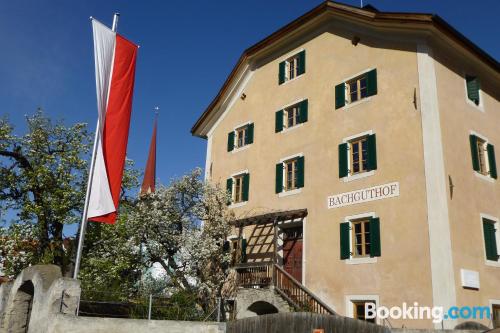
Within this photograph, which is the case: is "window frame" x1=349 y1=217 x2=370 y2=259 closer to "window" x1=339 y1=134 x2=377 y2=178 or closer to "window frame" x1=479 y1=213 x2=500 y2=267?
"window" x1=339 y1=134 x2=377 y2=178

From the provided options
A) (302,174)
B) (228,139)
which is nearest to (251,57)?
(228,139)

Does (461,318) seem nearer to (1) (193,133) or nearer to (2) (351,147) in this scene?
(2) (351,147)

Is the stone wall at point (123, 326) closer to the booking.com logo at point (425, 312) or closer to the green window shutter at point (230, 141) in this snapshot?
the booking.com logo at point (425, 312)

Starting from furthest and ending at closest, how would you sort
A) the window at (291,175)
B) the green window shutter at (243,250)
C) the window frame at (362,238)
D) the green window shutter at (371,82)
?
the green window shutter at (243,250)
the window at (291,175)
the green window shutter at (371,82)
the window frame at (362,238)

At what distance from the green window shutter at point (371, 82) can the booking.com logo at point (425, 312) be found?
23.1 ft

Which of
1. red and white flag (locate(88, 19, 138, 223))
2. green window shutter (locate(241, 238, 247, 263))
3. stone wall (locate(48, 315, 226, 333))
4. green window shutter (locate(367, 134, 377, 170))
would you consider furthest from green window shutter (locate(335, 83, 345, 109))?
stone wall (locate(48, 315, 226, 333))

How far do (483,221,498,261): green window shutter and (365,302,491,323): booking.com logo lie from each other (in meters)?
1.71

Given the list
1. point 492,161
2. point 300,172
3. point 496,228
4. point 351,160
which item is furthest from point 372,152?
point 496,228

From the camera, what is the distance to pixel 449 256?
42.1 feet

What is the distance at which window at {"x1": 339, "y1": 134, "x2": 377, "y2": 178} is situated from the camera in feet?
50.3

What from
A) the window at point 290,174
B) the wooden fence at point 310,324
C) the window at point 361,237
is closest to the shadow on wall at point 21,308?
the wooden fence at point 310,324

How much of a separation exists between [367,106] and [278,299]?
7.19 m

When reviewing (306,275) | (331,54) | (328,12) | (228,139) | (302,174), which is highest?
(328,12)

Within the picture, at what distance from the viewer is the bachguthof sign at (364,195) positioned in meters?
14.4
